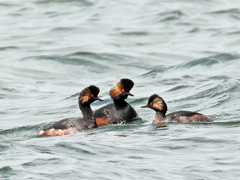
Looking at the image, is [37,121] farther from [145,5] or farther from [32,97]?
[145,5]

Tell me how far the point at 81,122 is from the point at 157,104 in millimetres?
1876

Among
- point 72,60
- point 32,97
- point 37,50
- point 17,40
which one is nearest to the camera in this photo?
point 32,97

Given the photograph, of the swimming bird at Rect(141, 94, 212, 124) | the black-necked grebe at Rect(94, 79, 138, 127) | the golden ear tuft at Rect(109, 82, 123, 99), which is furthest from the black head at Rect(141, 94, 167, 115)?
the golden ear tuft at Rect(109, 82, 123, 99)

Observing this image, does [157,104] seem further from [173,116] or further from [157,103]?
[173,116]

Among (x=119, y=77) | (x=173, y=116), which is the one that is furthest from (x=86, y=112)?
(x=119, y=77)

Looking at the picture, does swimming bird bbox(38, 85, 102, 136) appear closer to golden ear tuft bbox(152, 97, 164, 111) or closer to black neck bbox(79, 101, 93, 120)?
black neck bbox(79, 101, 93, 120)

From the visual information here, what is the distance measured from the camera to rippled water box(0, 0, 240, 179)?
10031mm

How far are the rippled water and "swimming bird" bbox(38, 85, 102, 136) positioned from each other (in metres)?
0.26

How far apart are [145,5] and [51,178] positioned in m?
28.2

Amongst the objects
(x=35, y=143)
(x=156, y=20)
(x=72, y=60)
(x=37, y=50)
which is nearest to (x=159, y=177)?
(x=35, y=143)

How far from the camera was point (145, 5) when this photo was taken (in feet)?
120

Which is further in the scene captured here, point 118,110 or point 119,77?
point 119,77

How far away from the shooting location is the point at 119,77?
22.6m

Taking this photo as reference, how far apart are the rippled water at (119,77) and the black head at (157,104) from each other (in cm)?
66
